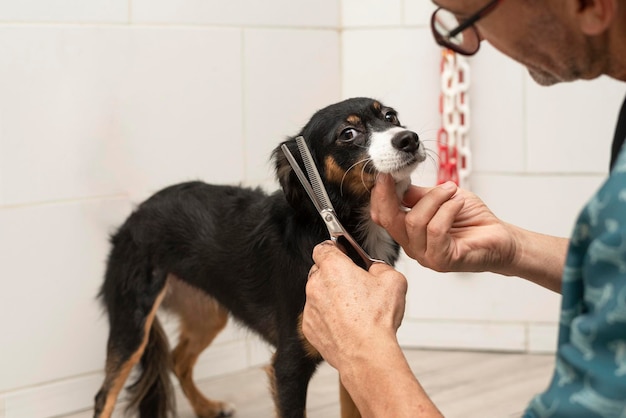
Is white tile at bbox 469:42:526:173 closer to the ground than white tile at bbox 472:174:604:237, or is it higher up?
higher up

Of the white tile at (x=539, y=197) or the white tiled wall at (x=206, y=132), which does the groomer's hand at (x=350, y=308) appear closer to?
the white tiled wall at (x=206, y=132)

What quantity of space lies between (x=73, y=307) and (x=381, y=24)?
1.33 metres

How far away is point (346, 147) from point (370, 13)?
4.02 feet

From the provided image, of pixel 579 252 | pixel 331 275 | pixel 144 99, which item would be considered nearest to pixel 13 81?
pixel 144 99

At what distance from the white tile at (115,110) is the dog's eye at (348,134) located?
0.87 meters

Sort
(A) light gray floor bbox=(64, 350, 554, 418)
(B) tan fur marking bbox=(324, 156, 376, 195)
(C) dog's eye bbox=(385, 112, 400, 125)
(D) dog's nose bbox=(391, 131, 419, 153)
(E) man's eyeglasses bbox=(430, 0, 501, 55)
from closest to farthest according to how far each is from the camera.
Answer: (E) man's eyeglasses bbox=(430, 0, 501, 55) → (D) dog's nose bbox=(391, 131, 419, 153) → (B) tan fur marking bbox=(324, 156, 376, 195) → (C) dog's eye bbox=(385, 112, 400, 125) → (A) light gray floor bbox=(64, 350, 554, 418)

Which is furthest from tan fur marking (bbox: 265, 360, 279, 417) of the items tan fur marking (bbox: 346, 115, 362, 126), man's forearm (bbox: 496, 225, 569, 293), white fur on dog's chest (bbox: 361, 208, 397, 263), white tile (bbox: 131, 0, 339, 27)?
white tile (bbox: 131, 0, 339, 27)

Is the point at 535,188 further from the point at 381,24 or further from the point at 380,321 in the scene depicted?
the point at 380,321

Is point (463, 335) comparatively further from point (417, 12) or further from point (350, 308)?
point (350, 308)

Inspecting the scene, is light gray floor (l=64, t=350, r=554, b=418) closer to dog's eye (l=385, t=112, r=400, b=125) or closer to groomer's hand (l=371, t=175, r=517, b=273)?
dog's eye (l=385, t=112, r=400, b=125)

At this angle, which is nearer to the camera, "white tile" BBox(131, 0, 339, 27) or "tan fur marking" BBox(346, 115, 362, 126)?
"tan fur marking" BBox(346, 115, 362, 126)

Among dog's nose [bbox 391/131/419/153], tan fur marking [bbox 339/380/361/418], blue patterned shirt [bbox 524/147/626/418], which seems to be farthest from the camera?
tan fur marking [bbox 339/380/361/418]

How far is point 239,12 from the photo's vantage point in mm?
2766

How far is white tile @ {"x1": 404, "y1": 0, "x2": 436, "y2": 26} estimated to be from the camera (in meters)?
2.92
